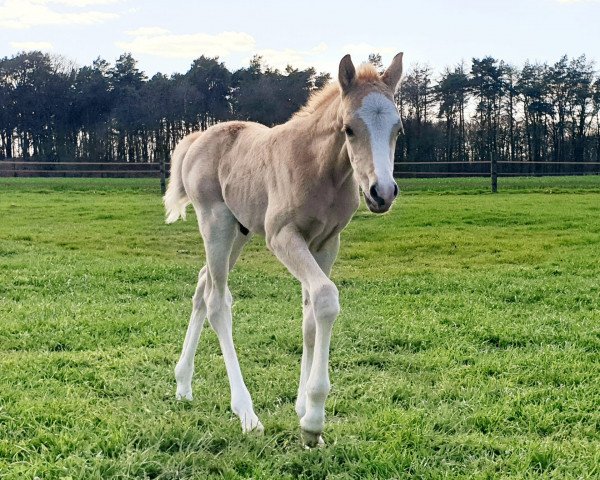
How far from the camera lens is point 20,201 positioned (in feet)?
68.4

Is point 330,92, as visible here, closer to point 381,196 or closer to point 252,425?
point 381,196

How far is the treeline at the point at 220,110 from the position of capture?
4684cm

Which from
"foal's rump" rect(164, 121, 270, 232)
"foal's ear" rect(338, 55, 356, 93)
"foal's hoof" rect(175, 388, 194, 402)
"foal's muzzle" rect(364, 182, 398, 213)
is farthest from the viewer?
"foal's hoof" rect(175, 388, 194, 402)

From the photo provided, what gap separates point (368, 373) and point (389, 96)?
247 centimetres

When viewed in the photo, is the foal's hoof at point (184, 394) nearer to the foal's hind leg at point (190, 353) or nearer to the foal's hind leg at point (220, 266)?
the foal's hind leg at point (190, 353)

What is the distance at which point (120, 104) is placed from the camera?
5053cm

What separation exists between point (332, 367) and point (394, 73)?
2576 mm

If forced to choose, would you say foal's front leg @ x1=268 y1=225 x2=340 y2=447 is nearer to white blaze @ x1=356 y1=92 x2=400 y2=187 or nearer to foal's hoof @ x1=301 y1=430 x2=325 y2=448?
foal's hoof @ x1=301 y1=430 x2=325 y2=448

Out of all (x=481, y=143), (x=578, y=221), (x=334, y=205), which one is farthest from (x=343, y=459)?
(x=481, y=143)

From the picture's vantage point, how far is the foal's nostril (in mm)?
2672

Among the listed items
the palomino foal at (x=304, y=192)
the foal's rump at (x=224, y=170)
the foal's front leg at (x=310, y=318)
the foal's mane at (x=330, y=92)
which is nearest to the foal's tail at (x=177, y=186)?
the foal's rump at (x=224, y=170)

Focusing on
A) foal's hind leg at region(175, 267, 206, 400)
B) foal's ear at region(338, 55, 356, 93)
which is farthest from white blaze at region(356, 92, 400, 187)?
foal's hind leg at region(175, 267, 206, 400)

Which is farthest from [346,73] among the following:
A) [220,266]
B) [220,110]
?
[220,110]

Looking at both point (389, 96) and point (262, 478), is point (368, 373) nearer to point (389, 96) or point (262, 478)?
point (262, 478)
